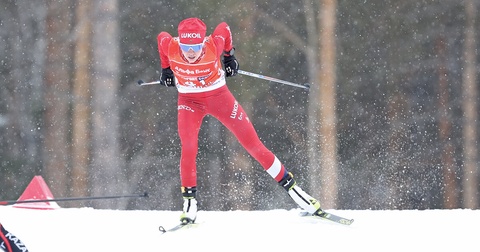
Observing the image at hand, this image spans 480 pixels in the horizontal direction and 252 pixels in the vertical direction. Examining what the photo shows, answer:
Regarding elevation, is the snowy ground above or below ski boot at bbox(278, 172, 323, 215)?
below

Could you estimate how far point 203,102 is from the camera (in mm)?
7207

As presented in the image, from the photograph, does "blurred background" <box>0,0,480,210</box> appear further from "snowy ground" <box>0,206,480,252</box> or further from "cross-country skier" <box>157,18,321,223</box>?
"cross-country skier" <box>157,18,321,223</box>

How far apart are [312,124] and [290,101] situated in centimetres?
132

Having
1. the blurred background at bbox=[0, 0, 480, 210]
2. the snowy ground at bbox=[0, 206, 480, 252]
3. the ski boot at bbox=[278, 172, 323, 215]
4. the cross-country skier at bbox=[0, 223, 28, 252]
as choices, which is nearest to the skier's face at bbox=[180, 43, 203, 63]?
the ski boot at bbox=[278, 172, 323, 215]

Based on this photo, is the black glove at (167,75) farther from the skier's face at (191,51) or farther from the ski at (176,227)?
the ski at (176,227)

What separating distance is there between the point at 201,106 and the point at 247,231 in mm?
1183

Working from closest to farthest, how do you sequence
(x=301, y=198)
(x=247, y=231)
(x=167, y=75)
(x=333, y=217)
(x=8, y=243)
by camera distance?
1. (x=8, y=243)
2. (x=247, y=231)
3. (x=333, y=217)
4. (x=301, y=198)
5. (x=167, y=75)

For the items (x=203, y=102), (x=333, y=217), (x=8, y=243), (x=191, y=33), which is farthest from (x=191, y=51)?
(x=8, y=243)

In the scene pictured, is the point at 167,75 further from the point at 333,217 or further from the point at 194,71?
the point at 333,217

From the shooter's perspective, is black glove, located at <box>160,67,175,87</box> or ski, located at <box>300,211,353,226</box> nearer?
ski, located at <box>300,211,353,226</box>

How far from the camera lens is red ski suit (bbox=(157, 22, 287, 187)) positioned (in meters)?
7.05

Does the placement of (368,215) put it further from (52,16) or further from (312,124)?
(52,16)

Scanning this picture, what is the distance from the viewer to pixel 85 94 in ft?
67.1

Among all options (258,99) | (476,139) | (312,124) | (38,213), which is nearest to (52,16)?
(258,99)
